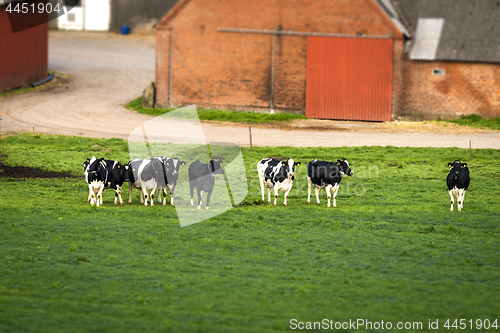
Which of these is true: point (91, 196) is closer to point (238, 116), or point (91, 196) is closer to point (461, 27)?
point (238, 116)

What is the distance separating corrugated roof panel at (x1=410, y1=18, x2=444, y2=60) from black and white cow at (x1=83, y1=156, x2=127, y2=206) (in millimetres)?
26545

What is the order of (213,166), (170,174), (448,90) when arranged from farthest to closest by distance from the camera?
(448,90) < (170,174) < (213,166)

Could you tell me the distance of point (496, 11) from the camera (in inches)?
1677

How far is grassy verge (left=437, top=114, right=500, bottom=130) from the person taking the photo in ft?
134

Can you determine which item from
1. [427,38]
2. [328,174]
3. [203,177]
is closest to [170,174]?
[203,177]

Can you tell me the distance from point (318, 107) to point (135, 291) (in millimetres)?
32171

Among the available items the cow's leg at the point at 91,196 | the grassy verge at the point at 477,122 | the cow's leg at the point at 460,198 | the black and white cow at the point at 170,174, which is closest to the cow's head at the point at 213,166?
the black and white cow at the point at 170,174

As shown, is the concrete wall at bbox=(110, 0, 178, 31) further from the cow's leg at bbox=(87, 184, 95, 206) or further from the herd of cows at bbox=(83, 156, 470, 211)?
the cow's leg at bbox=(87, 184, 95, 206)

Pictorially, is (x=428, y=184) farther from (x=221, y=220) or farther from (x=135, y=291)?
(x=135, y=291)

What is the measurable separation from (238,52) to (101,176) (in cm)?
2468

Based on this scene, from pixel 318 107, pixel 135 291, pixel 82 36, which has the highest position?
pixel 82 36

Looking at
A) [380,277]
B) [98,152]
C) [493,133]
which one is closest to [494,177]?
[493,133]

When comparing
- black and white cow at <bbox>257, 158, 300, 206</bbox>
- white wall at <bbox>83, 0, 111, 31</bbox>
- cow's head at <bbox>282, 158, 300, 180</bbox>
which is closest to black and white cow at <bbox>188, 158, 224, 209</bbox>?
black and white cow at <bbox>257, 158, 300, 206</bbox>

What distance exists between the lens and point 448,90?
42156 mm
